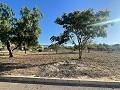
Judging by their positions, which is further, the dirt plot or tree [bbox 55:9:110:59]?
tree [bbox 55:9:110:59]

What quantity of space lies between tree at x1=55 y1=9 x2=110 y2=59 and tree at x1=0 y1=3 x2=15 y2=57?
365 inches

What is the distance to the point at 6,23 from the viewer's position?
25.3 metres

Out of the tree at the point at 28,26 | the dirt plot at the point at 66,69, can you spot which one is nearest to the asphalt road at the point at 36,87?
the dirt plot at the point at 66,69

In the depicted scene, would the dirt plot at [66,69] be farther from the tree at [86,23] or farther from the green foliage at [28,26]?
the green foliage at [28,26]

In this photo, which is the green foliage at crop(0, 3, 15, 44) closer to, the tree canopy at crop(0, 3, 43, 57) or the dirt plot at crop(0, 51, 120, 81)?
the tree canopy at crop(0, 3, 43, 57)

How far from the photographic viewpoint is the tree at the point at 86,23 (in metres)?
17.5

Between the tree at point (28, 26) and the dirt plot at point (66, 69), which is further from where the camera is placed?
the tree at point (28, 26)

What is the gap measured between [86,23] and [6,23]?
11308mm

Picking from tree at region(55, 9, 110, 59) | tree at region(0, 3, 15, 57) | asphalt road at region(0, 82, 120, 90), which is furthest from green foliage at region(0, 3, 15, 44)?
asphalt road at region(0, 82, 120, 90)

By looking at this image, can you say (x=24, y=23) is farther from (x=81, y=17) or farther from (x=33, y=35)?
(x=81, y=17)

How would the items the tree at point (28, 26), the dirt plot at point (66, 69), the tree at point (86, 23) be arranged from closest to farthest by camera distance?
1. the dirt plot at point (66, 69)
2. the tree at point (86, 23)
3. the tree at point (28, 26)

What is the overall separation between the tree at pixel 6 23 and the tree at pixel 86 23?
365 inches

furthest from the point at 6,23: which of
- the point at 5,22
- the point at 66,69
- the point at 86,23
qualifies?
the point at 66,69

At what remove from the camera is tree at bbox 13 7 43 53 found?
25.2 metres
